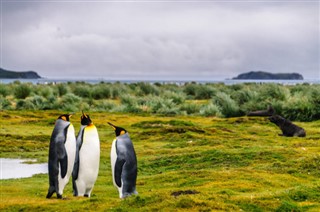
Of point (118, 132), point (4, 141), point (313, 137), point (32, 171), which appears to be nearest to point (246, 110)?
point (313, 137)

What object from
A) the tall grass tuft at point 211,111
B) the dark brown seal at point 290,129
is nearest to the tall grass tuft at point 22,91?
the tall grass tuft at point 211,111

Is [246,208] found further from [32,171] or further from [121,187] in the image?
[32,171]

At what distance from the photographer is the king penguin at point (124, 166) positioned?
11.0 metres

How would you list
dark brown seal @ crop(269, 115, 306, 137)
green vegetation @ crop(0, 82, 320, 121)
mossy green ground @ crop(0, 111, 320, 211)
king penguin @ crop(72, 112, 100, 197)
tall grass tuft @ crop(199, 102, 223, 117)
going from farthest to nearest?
tall grass tuft @ crop(199, 102, 223, 117), green vegetation @ crop(0, 82, 320, 121), dark brown seal @ crop(269, 115, 306, 137), king penguin @ crop(72, 112, 100, 197), mossy green ground @ crop(0, 111, 320, 211)

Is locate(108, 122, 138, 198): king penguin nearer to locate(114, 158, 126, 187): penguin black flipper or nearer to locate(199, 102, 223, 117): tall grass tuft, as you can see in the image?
locate(114, 158, 126, 187): penguin black flipper

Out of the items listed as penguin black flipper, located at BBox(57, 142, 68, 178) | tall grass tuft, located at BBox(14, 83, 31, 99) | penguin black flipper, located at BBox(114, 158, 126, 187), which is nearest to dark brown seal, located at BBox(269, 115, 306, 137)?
penguin black flipper, located at BBox(114, 158, 126, 187)

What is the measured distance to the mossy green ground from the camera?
10.1 meters

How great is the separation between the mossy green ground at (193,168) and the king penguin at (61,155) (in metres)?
0.38

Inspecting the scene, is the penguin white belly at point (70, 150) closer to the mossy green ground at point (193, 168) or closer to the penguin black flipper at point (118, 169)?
the mossy green ground at point (193, 168)

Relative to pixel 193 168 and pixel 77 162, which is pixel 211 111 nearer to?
pixel 193 168

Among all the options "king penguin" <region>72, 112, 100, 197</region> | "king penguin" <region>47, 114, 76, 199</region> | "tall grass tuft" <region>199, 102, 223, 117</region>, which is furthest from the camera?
"tall grass tuft" <region>199, 102, 223, 117</region>

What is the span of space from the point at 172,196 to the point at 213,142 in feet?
38.5

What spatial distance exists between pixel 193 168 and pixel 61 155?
6.04m

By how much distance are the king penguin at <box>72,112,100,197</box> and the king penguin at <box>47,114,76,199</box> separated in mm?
191
